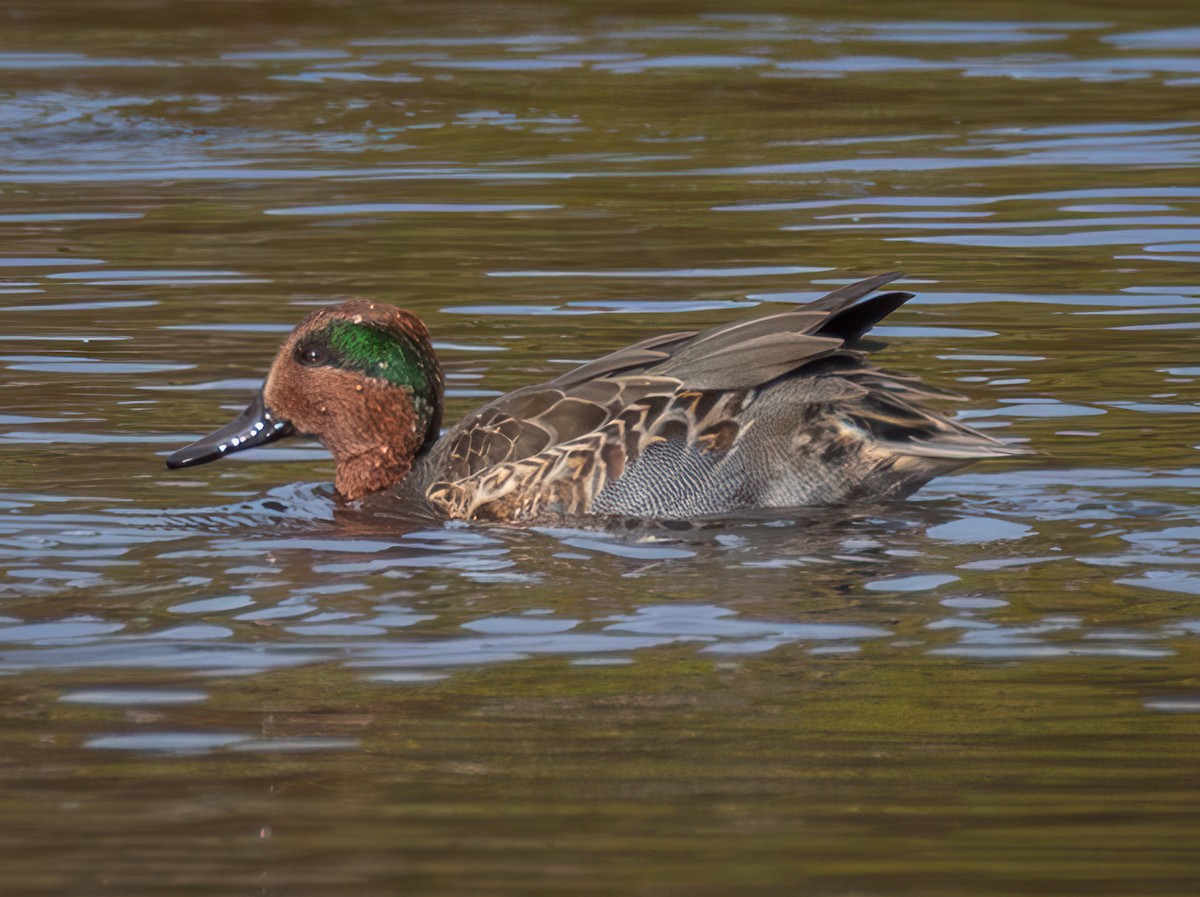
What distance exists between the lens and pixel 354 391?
809cm

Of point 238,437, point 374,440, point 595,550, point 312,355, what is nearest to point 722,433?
point 595,550

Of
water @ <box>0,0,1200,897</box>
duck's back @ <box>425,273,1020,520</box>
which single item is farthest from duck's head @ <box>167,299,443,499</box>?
duck's back @ <box>425,273,1020,520</box>

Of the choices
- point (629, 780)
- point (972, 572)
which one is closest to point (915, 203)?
point (972, 572)

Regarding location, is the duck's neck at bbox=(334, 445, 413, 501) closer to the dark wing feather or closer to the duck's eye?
the duck's eye

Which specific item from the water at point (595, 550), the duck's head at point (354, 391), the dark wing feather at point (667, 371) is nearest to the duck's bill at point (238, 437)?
the duck's head at point (354, 391)

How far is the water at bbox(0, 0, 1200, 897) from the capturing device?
4.46 metres

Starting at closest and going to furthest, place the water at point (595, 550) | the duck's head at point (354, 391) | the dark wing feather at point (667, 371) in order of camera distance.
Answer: the water at point (595, 550), the dark wing feather at point (667, 371), the duck's head at point (354, 391)

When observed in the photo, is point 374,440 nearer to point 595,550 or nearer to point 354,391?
point 354,391

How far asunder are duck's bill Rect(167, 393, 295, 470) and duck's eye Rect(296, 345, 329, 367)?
0.19 metres

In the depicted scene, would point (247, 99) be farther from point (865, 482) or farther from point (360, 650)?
point (360, 650)

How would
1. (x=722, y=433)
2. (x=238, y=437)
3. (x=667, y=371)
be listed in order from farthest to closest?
(x=238, y=437)
(x=667, y=371)
(x=722, y=433)

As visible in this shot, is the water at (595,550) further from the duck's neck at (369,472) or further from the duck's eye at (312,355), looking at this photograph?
the duck's eye at (312,355)

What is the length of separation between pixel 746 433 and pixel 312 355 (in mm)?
1728

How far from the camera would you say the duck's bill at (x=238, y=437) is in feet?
25.9
